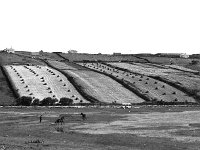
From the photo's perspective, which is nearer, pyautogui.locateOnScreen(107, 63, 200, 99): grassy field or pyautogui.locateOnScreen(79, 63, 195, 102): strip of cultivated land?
pyautogui.locateOnScreen(79, 63, 195, 102): strip of cultivated land

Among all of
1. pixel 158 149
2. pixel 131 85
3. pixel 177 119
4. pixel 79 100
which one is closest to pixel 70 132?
pixel 158 149

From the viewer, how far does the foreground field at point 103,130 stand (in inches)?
1957

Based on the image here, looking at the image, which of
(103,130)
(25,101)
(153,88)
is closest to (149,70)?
(153,88)

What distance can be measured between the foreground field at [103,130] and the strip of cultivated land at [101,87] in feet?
72.2

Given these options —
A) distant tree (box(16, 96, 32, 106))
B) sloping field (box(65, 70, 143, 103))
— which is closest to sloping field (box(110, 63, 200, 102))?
sloping field (box(65, 70, 143, 103))

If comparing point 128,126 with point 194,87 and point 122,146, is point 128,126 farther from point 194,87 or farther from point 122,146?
point 194,87

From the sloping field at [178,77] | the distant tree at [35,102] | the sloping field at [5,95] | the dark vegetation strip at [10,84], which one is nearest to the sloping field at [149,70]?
the sloping field at [178,77]

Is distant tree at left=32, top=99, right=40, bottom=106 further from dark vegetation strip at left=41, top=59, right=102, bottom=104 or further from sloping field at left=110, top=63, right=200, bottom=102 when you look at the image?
sloping field at left=110, top=63, right=200, bottom=102

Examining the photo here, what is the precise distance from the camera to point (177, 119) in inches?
3093

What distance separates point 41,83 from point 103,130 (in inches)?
2829

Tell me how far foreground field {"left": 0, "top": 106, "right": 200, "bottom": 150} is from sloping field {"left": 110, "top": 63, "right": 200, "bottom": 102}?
39829 millimetres

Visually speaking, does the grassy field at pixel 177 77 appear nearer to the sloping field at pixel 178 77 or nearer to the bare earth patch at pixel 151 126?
the sloping field at pixel 178 77

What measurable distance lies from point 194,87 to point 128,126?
69.7 m

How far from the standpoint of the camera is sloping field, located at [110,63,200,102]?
432 feet
